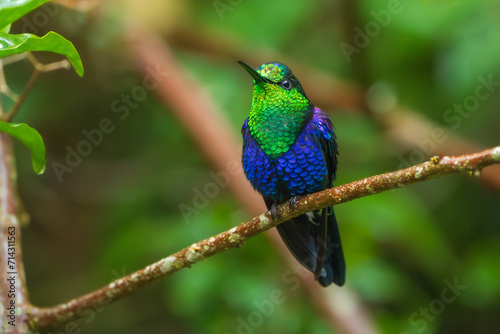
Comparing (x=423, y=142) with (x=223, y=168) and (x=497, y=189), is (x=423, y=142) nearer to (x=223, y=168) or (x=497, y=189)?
(x=497, y=189)

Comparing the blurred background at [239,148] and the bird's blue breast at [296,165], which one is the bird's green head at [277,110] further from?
the blurred background at [239,148]

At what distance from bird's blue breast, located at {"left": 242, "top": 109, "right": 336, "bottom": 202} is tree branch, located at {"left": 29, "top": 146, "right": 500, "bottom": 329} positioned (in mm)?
194

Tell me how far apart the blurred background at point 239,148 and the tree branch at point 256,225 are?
1.16 meters

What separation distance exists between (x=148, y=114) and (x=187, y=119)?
1.16 meters

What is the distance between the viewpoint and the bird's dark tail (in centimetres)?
237

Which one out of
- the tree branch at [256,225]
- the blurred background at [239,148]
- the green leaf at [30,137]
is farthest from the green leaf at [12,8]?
the blurred background at [239,148]

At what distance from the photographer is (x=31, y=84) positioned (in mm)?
2436

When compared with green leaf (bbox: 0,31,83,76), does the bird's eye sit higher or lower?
lower

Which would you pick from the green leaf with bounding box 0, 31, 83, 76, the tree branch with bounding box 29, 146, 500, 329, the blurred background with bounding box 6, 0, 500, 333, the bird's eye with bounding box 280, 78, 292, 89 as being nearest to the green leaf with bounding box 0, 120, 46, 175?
the green leaf with bounding box 0, 31, 83, 76

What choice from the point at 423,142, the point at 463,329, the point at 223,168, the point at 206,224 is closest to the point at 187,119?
the point at 223,168

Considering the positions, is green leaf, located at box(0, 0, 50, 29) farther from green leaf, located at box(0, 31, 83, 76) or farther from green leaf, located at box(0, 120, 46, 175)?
green leaf, located at box(0, 120, 46, 175)

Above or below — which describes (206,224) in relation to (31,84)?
below

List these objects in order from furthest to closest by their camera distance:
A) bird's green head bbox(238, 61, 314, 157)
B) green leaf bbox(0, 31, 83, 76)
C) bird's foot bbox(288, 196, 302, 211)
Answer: bird's green head bbox(238, 61, 314, 157)
bird's foot bbox(288, 196, 302, 211)
green leaf bbox(0, 31, 83, 76)

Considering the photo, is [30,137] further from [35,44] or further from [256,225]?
[256,225]
